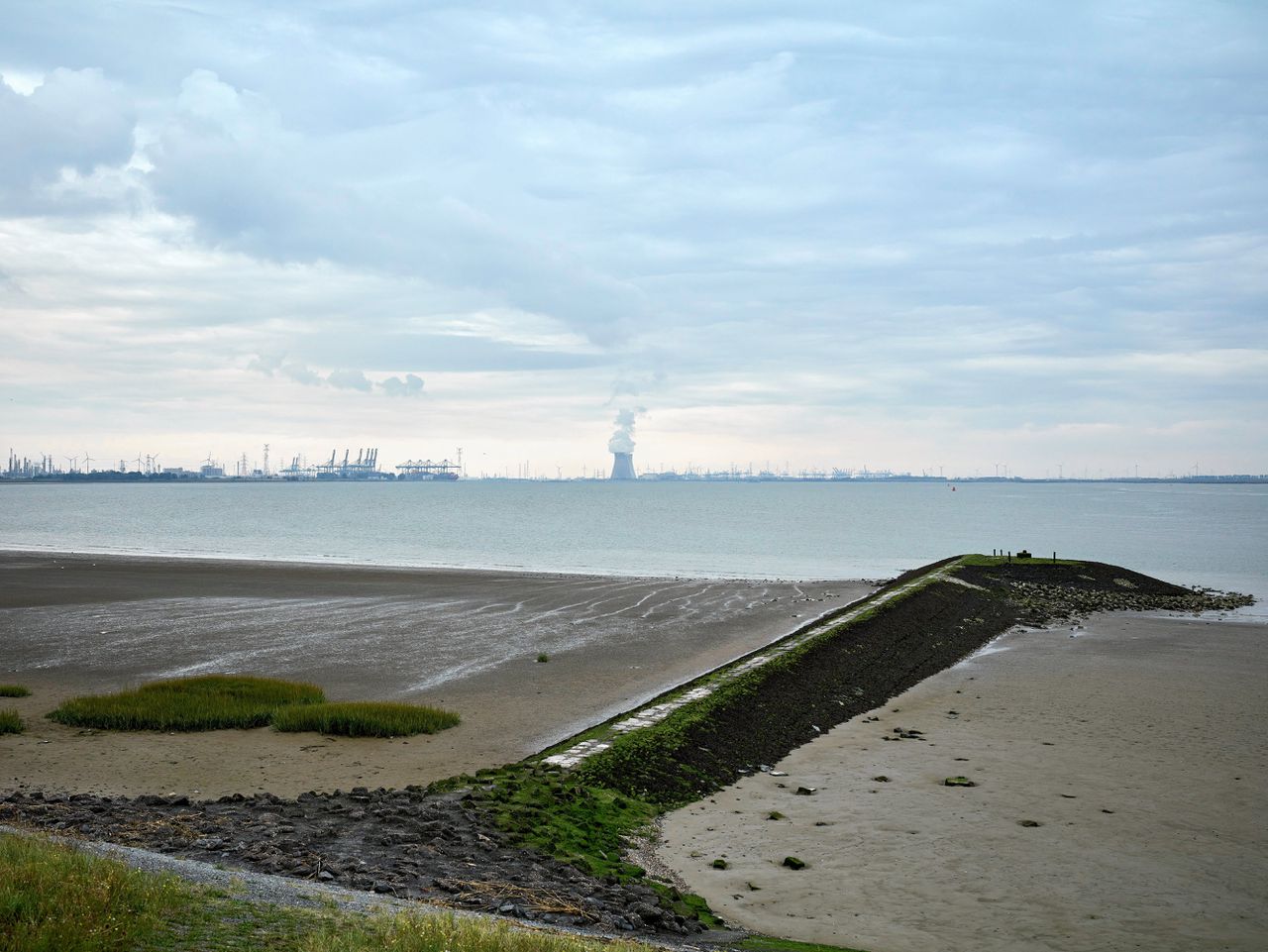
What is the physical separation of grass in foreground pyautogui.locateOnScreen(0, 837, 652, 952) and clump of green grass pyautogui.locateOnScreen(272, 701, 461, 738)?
7850 millimetres

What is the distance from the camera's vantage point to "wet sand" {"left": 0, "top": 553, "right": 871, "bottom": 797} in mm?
13633

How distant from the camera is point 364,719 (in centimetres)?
1537

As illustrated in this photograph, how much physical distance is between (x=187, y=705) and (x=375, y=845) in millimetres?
8083

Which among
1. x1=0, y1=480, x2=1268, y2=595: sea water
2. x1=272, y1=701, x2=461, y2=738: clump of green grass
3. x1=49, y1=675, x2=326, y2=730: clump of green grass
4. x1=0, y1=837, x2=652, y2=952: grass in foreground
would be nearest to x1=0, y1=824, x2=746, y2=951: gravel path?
x1=0, y1=837, x2=652, y2=952: grass in foreground

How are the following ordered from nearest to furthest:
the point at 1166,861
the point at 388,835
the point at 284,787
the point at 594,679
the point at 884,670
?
the point at 388,835, the point at 1166,861, the point at 284,787, the point at 594,679, the point at 884,670

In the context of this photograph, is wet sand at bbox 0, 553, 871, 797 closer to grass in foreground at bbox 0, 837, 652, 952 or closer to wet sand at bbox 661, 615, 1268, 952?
wet sand at bbox 661, 615, 1268, 952

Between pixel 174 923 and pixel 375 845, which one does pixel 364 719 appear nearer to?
pixel 375 845

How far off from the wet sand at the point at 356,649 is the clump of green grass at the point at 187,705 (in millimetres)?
425

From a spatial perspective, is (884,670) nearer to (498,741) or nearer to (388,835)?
(498,741)

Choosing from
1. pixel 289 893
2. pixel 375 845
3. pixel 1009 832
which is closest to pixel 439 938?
pixel 289 893

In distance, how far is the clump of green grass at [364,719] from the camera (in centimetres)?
1532

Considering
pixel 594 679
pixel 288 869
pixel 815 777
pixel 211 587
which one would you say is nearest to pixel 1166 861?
pixel 815 777

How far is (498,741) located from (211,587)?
90.6ft

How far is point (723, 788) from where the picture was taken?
1354 cm
